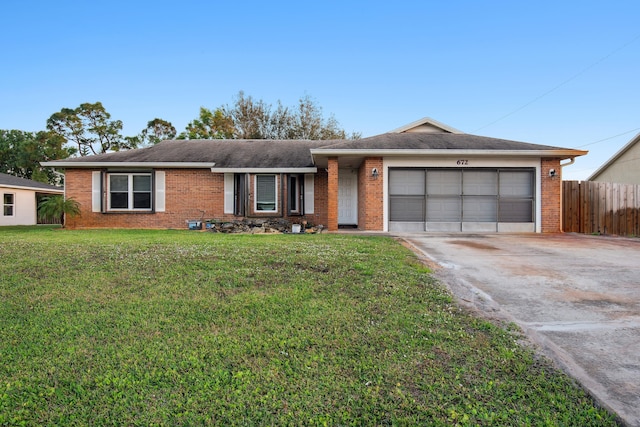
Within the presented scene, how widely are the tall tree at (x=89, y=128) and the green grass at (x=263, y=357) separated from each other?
3341cm

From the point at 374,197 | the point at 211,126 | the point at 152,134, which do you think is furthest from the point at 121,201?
the point at 152,134

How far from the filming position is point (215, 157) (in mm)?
14867

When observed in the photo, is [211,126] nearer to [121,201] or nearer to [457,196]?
[121,201]

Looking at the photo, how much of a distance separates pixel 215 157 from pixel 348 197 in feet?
19.5

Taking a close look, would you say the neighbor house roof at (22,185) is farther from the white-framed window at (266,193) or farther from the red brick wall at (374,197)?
the red brick wall at (374,197)

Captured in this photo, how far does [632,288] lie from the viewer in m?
4.42

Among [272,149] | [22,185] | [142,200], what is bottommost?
[142,200]

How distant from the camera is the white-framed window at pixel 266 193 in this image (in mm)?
13984

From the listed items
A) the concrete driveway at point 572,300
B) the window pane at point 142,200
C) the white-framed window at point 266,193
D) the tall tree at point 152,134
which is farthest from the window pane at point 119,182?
the tall tree at point 152,134

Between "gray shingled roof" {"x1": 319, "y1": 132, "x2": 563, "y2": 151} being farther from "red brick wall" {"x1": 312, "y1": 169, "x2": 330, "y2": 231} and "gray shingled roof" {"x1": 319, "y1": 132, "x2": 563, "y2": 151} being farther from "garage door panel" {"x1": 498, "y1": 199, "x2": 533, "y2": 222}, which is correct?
"red brick wall" {"x1": 312, "y1": 169, "x2": 330, "y2": 231}

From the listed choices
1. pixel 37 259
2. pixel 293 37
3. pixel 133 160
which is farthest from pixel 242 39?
pixel 37 259

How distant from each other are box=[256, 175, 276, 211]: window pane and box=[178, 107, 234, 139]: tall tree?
15698 millimetres

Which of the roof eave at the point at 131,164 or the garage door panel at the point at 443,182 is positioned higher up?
the roof eave at the point at 131,164

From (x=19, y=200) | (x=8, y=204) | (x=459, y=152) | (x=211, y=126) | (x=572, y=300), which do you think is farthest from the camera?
(x=211, y=126)
